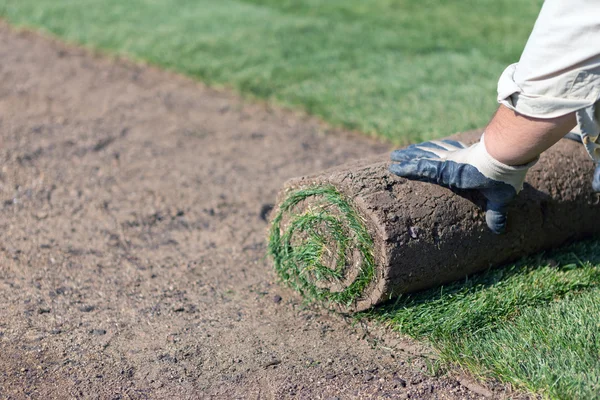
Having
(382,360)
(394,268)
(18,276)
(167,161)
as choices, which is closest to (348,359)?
(382,360)

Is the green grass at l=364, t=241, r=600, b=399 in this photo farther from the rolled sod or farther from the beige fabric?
the beige fabric

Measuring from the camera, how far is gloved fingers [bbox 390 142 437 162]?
2.89 m

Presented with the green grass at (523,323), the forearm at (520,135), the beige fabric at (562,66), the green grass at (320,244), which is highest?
the beige fabric at (562,66)

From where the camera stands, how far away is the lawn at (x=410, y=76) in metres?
2.63

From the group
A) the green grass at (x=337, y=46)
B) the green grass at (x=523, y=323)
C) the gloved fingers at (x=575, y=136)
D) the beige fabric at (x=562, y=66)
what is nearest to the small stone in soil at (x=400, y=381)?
the green grass at (x=523, y=323)

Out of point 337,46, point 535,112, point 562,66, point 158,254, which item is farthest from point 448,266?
point 337,46

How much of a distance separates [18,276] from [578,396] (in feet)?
7.84

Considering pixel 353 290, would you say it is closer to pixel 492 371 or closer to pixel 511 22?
pixel 492 371

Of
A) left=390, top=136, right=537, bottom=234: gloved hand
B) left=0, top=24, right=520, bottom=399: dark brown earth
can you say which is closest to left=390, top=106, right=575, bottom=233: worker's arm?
left=390, top=136, right=537, bottom=234: gloved hand

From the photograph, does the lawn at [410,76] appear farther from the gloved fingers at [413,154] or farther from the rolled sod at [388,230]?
the gloved fingers at [413,154]

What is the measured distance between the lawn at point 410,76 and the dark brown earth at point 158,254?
0.18 metres

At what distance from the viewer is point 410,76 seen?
5.64 m

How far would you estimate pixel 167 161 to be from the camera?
14.6 feet

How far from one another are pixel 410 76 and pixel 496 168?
10.1 ft
